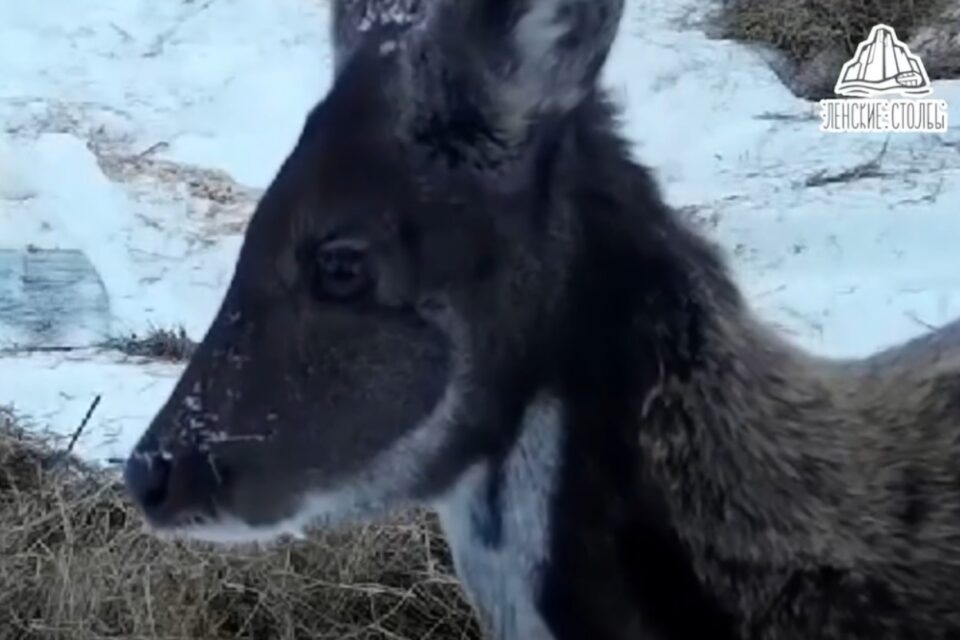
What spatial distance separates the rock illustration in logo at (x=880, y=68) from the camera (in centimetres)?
896

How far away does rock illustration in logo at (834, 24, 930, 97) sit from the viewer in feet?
29.4

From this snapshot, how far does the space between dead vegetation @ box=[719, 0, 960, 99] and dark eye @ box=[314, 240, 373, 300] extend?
6266 millimetres

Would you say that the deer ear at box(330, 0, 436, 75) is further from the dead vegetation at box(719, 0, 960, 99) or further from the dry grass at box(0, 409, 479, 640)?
the dead vegetation at box(719, 0, 960, 99)

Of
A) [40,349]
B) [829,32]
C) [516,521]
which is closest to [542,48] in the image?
[516,521]

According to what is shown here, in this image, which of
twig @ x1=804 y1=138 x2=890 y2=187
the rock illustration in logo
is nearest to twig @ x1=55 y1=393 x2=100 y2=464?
twig @ x1=804 y1=138 x2=890 y2=187

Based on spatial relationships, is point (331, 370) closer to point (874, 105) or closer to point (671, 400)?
point (671, 400)

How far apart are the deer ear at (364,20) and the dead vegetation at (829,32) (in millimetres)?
6100

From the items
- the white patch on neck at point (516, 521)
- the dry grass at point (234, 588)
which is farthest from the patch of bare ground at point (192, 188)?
the white patch on neck at point (516, 521)

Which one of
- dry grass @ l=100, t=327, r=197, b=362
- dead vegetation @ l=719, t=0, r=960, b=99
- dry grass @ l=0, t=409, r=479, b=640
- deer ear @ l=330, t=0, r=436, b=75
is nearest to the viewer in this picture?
deer ear @ l=330, t=0, r=436, b=75

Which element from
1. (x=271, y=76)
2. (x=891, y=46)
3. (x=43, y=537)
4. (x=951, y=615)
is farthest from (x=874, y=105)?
(x=951, y=615)

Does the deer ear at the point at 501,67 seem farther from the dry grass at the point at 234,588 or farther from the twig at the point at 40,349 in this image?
the twig at the point at 40,349

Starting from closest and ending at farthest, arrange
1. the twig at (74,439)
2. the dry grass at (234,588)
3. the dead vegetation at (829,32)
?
the dry grass at (234,588)
the twig at (74,439)
the dead vegetation at (829,32)

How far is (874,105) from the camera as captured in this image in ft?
29.0

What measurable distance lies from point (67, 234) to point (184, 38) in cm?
228
